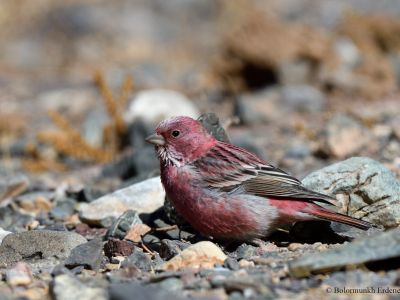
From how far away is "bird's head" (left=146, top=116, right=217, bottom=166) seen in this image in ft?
18.5

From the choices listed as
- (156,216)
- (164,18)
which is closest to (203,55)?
(164,18)

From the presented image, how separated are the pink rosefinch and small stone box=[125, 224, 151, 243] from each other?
0.52 m

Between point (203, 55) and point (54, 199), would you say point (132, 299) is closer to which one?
point (54, 199)

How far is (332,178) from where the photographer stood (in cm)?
567

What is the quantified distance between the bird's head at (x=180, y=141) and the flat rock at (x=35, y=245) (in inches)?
34.2

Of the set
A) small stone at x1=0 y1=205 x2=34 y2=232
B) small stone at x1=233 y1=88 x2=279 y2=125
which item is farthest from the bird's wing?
small stone at x1=233 y1=88 x2=279 y2=125

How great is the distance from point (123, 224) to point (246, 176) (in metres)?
1.10

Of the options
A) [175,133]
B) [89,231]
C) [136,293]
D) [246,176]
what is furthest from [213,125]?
[136,293]

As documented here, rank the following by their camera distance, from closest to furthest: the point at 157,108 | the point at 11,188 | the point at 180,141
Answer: the point at 180,141, the point at 11,188, the point at 157,108

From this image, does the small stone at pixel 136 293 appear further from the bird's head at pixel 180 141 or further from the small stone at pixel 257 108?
the small stone at pixel 257 108

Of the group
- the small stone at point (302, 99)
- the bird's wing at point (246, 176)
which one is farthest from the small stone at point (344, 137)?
the bird's wing at point (246, 176)

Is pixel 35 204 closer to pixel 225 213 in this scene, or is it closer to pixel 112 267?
pixel 112 267

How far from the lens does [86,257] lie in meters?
4.96


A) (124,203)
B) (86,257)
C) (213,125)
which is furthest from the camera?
(124,203)
